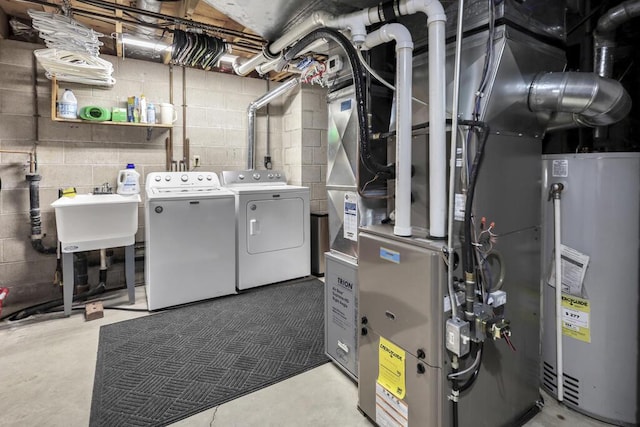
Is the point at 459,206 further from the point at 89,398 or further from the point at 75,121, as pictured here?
the point at 75,121

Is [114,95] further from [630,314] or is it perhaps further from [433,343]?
[630,314]

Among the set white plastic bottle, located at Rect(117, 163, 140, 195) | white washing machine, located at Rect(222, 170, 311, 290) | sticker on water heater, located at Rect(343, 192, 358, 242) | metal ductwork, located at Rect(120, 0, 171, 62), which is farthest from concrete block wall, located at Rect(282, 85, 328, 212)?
sticker on water heater, located at Rect(343, 192, 358, 242)

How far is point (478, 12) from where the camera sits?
1.39 m

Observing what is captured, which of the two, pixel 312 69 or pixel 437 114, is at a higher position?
pixel 312 69

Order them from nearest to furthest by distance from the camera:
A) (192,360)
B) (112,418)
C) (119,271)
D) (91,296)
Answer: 1. (112,418)
2. (192,360)
3. (91,296)
4. (119,271)

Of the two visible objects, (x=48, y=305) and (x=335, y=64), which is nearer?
(x=335, y=64)

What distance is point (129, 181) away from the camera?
135 inches

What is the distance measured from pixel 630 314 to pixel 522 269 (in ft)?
1.92

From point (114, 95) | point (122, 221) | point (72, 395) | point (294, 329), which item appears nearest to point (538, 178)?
point (294, 329)

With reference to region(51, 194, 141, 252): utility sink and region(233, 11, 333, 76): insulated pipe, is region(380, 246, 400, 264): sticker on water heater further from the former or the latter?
region(51, 194, 141, 252): utility sink

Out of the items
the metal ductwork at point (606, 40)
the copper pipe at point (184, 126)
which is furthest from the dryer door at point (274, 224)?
the metal ductwork at point (606, 40)

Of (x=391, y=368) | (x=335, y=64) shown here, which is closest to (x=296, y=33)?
(x=335, y=64)

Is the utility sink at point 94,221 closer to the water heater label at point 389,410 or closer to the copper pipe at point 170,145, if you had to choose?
the copper pipe at point 170,145

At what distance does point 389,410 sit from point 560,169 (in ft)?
4.95
